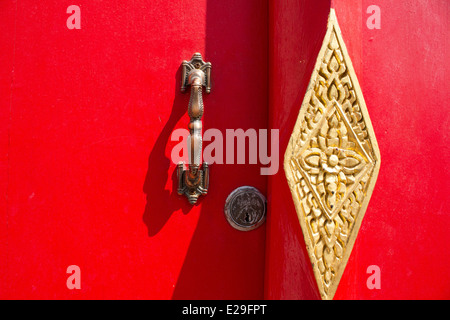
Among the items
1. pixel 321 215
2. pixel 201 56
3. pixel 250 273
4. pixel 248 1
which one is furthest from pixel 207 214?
pixel 248 1

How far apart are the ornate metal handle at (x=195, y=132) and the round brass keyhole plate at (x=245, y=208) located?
8cm

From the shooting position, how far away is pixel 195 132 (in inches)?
32.9

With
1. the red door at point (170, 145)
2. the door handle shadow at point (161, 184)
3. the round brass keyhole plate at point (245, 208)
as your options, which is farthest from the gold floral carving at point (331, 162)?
the door handle shadow at point (161, 184)

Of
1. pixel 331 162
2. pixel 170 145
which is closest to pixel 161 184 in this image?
pixel 170 145

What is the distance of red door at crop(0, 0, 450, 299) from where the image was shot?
2.72ft

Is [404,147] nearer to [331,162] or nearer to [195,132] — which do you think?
[331,162]

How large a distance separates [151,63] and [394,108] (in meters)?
0.68

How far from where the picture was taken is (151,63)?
88 centimetres

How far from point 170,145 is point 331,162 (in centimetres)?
40

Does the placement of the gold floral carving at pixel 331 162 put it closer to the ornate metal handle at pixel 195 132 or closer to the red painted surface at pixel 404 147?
the red painted surface at pixel 404 147

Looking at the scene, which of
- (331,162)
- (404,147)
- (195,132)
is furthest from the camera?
(404,147)

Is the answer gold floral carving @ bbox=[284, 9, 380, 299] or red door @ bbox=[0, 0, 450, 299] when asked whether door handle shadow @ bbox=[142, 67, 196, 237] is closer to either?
red door @ bbox=[0, 0, 450, 299]

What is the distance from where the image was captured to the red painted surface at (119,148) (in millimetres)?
834

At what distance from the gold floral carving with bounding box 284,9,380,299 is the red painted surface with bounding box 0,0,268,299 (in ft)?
0.68
